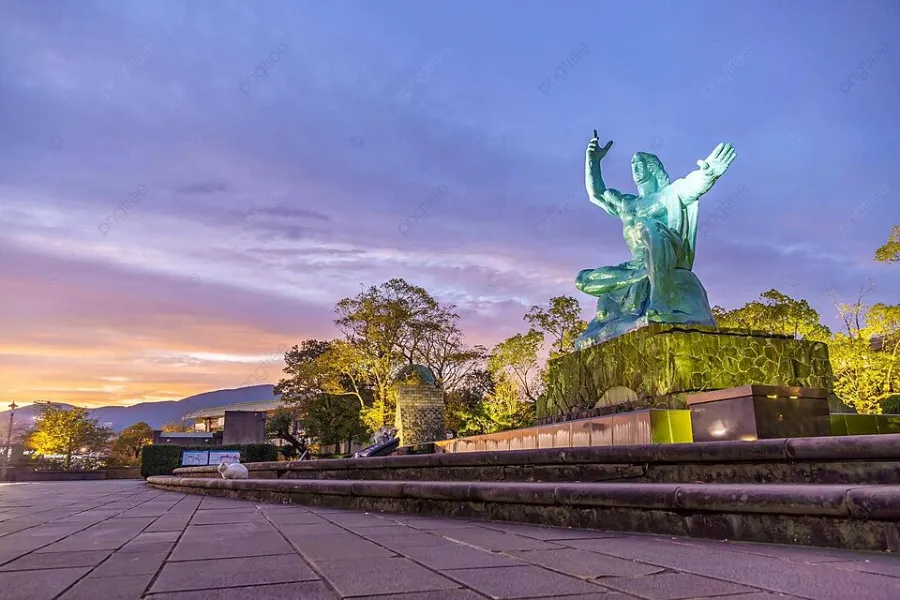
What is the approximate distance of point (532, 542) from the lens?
2.93 meters

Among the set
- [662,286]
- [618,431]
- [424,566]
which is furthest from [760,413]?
[424,566]

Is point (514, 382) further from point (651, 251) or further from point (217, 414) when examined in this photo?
point (217, 414)

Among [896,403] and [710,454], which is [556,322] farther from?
[710,454]

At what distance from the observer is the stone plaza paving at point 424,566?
6.03ft

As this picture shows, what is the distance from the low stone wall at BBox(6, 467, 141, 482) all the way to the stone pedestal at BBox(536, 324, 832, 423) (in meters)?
31.4

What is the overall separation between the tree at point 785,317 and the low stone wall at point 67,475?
106 feet

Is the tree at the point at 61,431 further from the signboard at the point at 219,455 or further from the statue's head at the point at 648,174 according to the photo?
the statue's head at the point at 648,174

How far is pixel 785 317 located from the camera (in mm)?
20312

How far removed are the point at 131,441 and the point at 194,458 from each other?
2808 centimetres

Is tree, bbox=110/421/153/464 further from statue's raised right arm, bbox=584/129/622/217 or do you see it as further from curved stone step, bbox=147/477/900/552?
curved stone step, bbox=147/477/900/552

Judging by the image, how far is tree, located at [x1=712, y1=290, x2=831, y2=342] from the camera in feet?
65.9

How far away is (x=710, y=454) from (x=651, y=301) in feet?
19.3

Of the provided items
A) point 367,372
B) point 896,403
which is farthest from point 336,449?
point 896,403

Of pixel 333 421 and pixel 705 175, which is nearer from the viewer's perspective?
pixel 705 175
